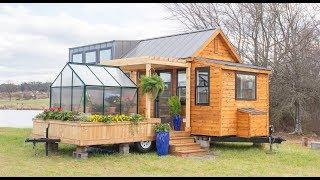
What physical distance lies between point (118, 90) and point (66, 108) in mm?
1935

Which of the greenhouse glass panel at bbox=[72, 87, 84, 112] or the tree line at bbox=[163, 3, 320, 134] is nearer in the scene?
the greenhouse glass panel at bbox=[72, 87, 84, 112]

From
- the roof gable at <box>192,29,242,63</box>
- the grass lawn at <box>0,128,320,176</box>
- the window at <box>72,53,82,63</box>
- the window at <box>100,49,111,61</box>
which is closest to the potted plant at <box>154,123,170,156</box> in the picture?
the grass lawn at <box>0,128,320,176</box>

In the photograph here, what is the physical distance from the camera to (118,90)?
14820 millimetres

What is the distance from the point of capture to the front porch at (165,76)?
50.0ft

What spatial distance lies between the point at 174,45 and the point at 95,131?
6.69 metres

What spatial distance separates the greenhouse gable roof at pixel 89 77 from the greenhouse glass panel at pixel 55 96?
182mm

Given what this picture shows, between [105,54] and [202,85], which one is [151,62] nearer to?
[202,85]

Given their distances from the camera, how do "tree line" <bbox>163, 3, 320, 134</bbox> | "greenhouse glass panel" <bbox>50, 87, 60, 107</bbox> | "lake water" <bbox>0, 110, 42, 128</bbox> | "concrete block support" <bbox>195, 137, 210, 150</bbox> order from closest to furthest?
"greenhouse glass panel" <bbox>50, 87, 60, 107</bbox>
"concrete block support" <bbox>195, 137, 210, 150</bbox>
"tree line" <bbox>163, 3, 320, 134</bbox>
"lake water" <bbox>0, 110, 42, 128</bbox>

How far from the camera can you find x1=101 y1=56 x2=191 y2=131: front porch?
50.0 ft

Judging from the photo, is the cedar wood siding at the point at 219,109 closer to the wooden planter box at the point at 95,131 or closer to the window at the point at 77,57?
the wooden planter box at the point at 95,131

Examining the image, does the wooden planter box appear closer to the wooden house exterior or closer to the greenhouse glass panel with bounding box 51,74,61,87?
the wooden house exterior

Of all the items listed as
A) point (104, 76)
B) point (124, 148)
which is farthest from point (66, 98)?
point (124, 148)

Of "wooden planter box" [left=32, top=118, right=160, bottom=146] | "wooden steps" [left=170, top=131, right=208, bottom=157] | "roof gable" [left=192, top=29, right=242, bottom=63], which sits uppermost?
"roof gable" [left=192, top=29, right=242, bottom=63]

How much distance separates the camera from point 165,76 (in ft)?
57.4
